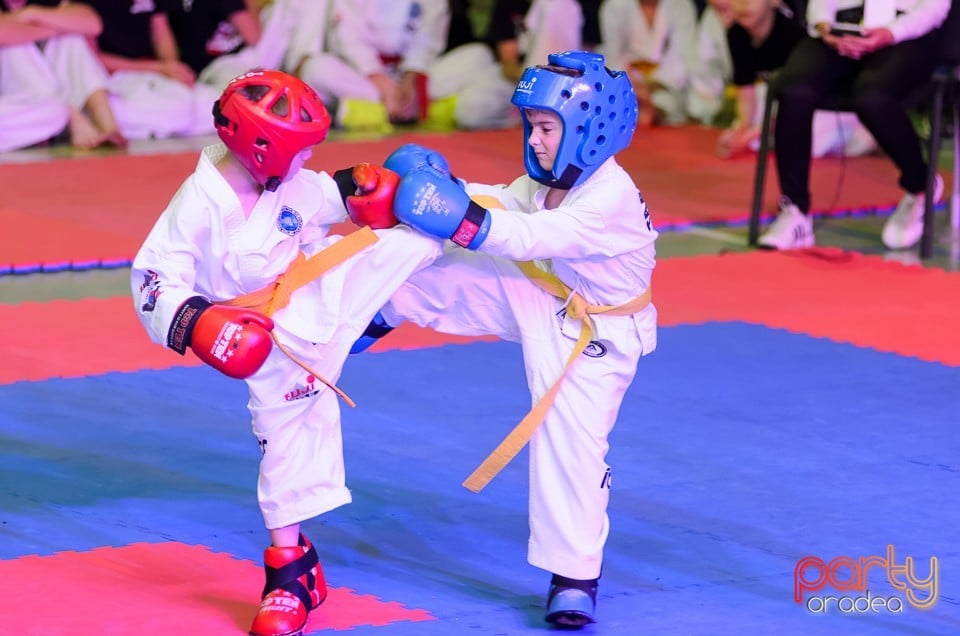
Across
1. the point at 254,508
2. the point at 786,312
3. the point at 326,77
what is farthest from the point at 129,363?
the point at 326,77

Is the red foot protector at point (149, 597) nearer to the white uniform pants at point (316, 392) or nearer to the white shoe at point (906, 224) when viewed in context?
the white uniform pants at point (316, 392)

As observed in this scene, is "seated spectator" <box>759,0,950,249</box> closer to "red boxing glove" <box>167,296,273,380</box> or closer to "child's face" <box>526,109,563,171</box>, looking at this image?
"child's face" <box>526,109,563,171</box>

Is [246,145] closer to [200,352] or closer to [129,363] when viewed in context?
[200,352]

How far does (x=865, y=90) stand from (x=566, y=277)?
4.38 meters

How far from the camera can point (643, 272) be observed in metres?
3.88

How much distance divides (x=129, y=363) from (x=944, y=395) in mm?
2962

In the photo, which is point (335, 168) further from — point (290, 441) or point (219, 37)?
point (290, 441)

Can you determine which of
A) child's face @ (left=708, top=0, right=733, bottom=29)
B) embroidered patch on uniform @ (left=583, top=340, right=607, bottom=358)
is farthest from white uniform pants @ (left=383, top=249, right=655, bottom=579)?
child's face @ (left=708, top=0, right=733, bottom=29)

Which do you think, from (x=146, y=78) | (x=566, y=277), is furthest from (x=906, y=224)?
(x=146, y=78)

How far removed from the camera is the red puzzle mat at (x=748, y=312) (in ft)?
19.2

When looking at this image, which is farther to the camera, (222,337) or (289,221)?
(289,221)

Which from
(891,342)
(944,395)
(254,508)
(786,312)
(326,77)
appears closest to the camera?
(254,508)

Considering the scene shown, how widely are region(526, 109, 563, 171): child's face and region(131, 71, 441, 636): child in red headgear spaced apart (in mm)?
339

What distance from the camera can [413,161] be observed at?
12.5 feet
